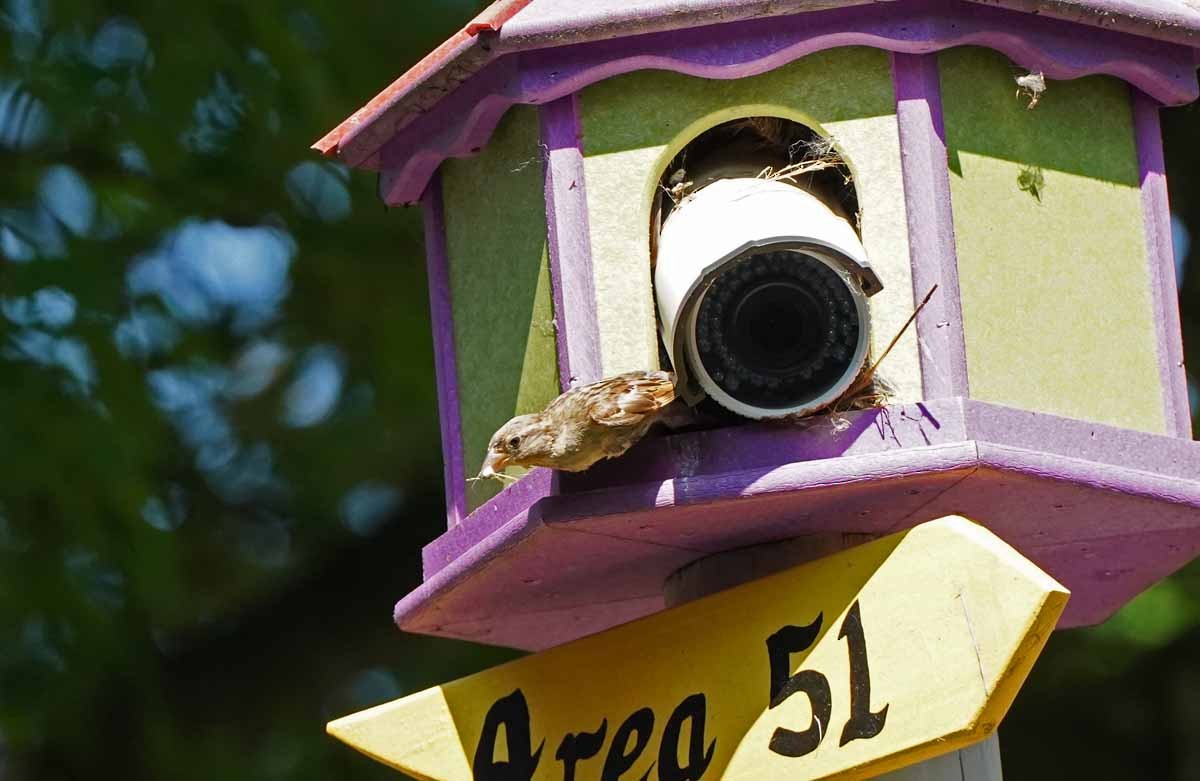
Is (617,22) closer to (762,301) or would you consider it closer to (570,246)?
(570,246)

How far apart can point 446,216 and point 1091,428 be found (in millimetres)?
1197

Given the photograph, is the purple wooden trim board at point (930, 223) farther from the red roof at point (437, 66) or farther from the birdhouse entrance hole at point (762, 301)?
the red roof at point (437, 66)

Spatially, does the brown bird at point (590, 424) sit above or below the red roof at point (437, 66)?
below

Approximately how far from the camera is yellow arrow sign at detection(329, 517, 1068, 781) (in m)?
3.01

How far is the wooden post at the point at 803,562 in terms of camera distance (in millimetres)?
3484

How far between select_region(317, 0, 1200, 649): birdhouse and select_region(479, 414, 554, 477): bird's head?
0.31ft

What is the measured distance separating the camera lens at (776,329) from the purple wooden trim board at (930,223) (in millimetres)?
170

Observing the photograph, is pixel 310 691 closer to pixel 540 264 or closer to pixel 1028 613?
pixel 540 264

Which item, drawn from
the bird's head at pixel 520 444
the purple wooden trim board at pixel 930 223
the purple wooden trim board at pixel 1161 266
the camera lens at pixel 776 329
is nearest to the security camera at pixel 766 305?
the camera lens at pixel 776 329

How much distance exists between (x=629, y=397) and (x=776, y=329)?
0.90ft

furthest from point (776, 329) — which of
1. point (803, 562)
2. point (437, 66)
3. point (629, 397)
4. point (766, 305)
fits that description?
point (437, 66)

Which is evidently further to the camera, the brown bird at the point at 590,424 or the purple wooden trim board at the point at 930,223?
the purple wooden trim board at the point at 930,223

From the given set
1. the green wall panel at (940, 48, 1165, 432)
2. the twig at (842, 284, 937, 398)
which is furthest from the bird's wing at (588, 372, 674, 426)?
the green wall panel at (940, 48, 1165, 432)

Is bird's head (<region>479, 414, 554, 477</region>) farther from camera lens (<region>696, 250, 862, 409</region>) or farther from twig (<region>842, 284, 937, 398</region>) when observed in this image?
twig (<region>842, 284, 937, 398</region>)
